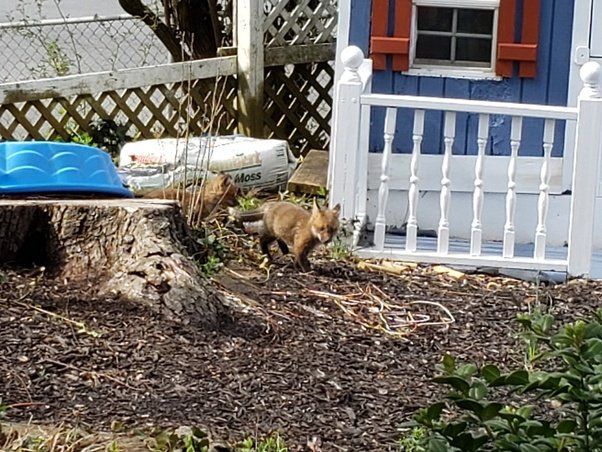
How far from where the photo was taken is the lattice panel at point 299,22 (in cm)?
1052

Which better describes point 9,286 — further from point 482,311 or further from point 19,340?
point 482,311

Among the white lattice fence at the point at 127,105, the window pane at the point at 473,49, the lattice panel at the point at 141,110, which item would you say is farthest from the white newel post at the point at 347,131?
the lattice panel at the point at 141,110

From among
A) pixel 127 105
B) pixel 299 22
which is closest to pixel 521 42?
pixel 299 22

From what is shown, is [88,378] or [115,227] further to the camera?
[115,227]

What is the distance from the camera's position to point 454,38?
8.35 meters

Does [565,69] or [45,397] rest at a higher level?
[565,69]

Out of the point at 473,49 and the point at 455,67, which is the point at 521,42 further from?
the point at 455,67

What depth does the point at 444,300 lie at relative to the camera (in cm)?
696

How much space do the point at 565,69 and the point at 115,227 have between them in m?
3.47

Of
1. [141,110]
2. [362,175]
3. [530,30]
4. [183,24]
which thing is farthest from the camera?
[183,24]

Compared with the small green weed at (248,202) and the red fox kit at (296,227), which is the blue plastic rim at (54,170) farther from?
the small green weed at (248,202)

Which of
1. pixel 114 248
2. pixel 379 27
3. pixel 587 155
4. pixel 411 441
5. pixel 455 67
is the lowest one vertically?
pixel 411 441

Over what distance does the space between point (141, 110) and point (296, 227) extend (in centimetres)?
335

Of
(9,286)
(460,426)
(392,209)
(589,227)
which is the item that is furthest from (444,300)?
(460,426)
